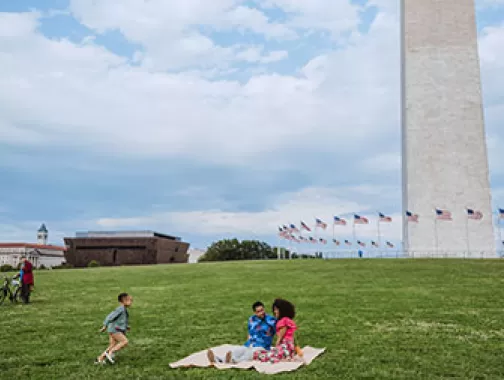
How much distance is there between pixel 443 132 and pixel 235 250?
3961 cm

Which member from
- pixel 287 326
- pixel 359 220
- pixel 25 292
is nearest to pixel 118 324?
pixel 287 326

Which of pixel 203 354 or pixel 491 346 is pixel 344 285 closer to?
pixel 491 346

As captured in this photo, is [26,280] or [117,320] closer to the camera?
[117,320]

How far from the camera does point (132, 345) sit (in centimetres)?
1154

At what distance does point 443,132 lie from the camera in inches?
1971

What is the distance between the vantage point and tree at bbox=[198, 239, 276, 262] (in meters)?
77.0

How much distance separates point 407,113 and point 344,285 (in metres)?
33.2

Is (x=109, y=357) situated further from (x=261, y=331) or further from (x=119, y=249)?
(x=119, y=249)

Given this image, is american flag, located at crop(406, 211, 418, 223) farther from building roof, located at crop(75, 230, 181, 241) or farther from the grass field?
building roof, located at crop(75, 230, 181, 241)

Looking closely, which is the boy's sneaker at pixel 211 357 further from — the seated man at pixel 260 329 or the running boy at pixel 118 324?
the running boy at pixel 118 324

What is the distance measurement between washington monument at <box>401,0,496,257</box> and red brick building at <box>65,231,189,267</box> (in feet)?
105

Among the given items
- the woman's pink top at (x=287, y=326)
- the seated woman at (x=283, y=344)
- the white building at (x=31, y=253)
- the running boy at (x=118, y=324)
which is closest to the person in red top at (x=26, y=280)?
the running boy at (x=118, y=324)

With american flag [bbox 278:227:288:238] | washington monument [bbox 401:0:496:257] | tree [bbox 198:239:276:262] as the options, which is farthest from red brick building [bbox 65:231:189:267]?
washington monument [bbox 401:0:496:257]

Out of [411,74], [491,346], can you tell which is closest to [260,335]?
[491,346]
